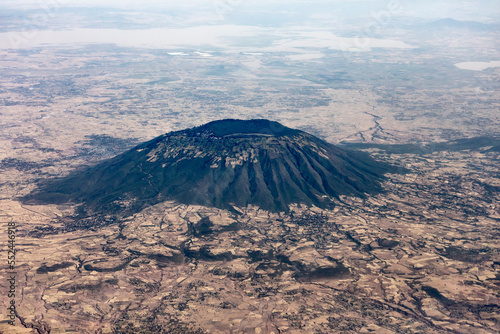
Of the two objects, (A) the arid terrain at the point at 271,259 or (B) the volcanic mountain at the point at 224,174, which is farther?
(B) the volcanic mountain at the point at 224,174

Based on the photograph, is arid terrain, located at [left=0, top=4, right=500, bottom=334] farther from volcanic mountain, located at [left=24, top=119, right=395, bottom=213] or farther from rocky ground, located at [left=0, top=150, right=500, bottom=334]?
volcanic mountain, located at [left=24, top=119, right=395, bottom=213]

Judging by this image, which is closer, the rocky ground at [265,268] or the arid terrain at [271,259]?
the rocky ground at [265,268]

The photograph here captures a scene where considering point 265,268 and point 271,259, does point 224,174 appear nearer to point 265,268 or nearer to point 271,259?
point 271,259

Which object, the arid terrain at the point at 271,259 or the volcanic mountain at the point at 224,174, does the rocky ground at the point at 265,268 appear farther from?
the volcanic mountain at the point at 224,174

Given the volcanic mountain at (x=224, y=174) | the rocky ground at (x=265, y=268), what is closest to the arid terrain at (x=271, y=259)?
the rocky ground at (x=265, y=268)

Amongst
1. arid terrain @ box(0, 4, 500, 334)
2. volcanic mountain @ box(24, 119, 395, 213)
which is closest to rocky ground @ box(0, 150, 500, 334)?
arid terrain @ box(0, 4, 500, 334)

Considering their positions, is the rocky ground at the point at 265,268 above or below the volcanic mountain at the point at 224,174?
below

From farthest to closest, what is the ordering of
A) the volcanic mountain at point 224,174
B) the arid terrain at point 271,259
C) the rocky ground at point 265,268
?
1. the volcanic mountain at point 224,174
2. the arid terrain at point 271,259
3. the rocky ground at point 265,268

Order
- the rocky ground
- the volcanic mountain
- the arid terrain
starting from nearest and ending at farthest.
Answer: the rocky ground < the arid terrain < the volcanic mountain

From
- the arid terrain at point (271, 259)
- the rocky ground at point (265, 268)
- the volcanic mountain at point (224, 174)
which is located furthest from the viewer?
the volcanic mountain at point (224, 174)
